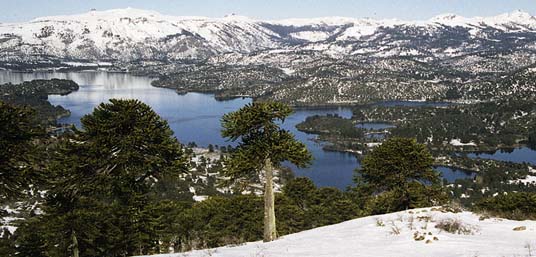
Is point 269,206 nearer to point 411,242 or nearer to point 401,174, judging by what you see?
point 411,242

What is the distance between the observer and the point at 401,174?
51.8m

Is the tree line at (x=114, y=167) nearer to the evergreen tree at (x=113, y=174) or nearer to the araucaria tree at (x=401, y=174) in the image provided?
the evergreen tree at (x=113, y=174)

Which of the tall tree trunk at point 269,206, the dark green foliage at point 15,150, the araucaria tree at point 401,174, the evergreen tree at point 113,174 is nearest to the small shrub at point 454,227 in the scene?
the tall tree trunk at point 269,206

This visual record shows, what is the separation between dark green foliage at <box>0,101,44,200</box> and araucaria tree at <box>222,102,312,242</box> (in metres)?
11.0

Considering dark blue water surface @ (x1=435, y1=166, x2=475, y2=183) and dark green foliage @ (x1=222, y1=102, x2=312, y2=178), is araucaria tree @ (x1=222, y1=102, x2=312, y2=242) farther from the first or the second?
dark blue water surface @ (x1=435, y1=166, x2=475, y2=183)

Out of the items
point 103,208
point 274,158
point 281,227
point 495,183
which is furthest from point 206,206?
point 495,183

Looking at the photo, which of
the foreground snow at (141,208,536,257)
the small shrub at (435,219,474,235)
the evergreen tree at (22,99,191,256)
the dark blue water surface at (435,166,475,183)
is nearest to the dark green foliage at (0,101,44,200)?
the evergreen tree at (22,99,191,256)

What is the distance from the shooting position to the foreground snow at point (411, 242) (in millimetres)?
16494

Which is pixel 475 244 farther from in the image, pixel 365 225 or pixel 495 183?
pixel 495 183

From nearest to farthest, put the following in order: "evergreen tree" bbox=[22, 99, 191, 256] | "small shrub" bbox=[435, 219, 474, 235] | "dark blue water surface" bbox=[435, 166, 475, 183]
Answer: "small shrub" bbox=[435, 219, 474, 235], "evergreen tree" bbox=[22, 99, 191, 256], "dark blue water surface" bbox=[435, 166, 475, 183]

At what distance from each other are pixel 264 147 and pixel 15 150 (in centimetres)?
1377

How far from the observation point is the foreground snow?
1649cm

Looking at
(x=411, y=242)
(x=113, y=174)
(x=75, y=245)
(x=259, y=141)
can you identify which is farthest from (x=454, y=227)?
(x=75, y=245)

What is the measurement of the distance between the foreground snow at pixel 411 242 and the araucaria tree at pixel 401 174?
28.9 m
